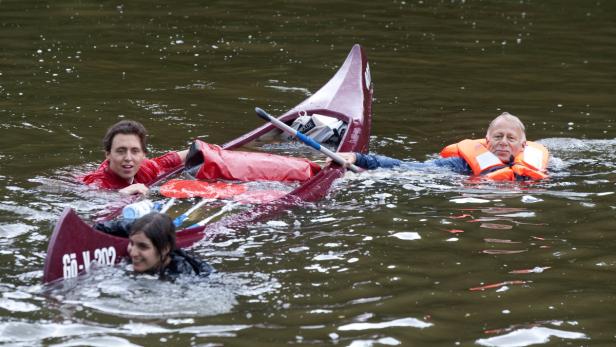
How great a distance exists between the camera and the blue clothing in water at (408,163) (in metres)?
7.96

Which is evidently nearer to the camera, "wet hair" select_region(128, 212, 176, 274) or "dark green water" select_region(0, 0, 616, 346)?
"dark green water" select_region(0, 0, 616, 346)

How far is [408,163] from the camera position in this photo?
8.12 metres

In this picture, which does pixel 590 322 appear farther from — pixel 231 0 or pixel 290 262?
pixel 231 0

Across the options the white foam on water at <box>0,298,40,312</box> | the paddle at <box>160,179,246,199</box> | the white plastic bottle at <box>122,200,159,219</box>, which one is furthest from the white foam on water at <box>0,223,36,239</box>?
the white foam on water at <box>0,298,40,312</box>

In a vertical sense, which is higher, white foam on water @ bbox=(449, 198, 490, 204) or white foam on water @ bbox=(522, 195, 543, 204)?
white foam on water @ bbox=(449, 198, 490, 204)

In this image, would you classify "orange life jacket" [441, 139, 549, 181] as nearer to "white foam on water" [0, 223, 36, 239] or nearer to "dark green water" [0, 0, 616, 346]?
"dark green water" [0, 0, 616, 346]

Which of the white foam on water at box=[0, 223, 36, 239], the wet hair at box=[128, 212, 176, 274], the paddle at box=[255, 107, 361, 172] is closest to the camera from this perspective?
the wet hair at box=[128, 212, 176, 274]

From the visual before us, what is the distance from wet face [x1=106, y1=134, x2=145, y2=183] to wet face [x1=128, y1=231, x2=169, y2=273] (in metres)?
1.61

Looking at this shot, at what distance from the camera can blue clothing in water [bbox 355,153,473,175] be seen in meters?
7.96

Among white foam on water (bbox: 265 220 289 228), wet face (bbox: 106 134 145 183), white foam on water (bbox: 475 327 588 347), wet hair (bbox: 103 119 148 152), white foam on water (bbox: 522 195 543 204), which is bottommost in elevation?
white foam on water (bbox: 475 327 588 347)

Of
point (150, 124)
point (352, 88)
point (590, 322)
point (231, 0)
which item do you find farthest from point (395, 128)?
point (231, 0)

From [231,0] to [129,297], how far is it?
11033 mm


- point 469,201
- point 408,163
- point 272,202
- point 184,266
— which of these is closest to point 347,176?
point 408,163

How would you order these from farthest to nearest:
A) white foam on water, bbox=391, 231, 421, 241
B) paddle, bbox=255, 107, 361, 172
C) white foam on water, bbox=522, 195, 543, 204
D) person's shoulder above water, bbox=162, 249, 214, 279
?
paddle, bbox=255, 107, 361, 172 < white foam on water, bbox=522, 195, 543, 204 < white foam on water, bbox=391, 231, 421, 241 < person's shoulder above water, bbox=162, 249, 214, 279
